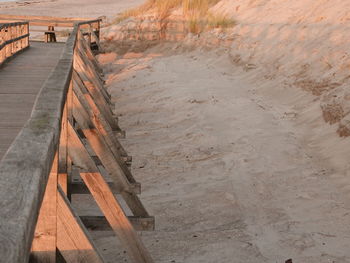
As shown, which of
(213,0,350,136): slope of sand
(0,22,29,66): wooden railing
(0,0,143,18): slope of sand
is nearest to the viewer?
(213,0,350,136): slope of sand

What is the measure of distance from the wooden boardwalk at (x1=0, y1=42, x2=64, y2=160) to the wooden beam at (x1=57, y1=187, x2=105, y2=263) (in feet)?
8.04

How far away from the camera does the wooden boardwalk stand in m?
6.02

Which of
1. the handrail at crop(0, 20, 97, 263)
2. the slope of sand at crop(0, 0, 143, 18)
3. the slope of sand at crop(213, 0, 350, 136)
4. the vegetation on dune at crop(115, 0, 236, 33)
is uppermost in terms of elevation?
the handrail at crop(0, 20, 97, 263)

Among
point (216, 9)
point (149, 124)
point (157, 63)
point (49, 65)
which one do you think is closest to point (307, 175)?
point (149, 124)

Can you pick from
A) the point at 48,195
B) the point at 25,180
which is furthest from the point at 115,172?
the point at 25,180

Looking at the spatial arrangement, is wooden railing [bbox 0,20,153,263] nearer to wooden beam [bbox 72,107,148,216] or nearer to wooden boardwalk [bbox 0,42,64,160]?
wooden beam [bbox 72,107,148,216]

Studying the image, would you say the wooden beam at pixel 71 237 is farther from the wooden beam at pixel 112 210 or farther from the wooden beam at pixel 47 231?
the wooden beam at pixel 112 210

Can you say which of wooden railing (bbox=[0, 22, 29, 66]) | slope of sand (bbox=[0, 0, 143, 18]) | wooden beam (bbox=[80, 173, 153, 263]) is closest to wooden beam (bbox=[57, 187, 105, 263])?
wooden beam (bbox=[80, 173, 153, 263])

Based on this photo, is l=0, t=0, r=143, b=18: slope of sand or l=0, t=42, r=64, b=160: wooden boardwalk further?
l=0, t=0, r=143, b=18: slope of sand

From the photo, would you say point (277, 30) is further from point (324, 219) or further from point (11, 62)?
point (324, 219)

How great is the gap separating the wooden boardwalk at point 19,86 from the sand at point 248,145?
1268 millimetres

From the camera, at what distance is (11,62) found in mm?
12406

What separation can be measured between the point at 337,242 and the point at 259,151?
2.70 metres

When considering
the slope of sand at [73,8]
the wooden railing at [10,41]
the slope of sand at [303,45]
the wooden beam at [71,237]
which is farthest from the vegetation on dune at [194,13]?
the slope of sand at [73,8]
